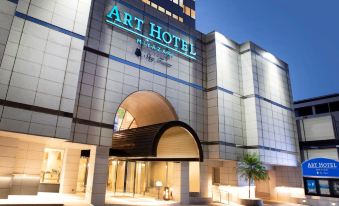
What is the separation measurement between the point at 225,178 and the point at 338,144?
23.8 meters

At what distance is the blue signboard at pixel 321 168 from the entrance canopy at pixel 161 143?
36.9 ft

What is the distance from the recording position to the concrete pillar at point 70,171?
2612 centimetres

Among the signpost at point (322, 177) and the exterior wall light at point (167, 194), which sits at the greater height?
the signpost at point (322, 177)

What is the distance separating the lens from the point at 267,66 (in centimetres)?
3803

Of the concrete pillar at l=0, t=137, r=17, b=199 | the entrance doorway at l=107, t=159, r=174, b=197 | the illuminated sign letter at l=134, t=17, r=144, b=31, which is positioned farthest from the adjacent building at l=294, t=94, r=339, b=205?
the concrete pillar at l=0, t=137, r=17, b=199

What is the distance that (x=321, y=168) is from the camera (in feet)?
43.2

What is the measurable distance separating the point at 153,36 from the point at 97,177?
Answer: 1515 cm

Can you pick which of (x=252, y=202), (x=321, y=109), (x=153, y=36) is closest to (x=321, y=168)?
(x=252, y=202)

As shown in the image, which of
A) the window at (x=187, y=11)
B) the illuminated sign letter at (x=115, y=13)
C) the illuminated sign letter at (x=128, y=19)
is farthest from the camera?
the window at (x=187, y=11)

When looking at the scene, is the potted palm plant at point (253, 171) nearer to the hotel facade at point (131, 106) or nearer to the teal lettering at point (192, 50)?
the hotel facade at point (131, 106)

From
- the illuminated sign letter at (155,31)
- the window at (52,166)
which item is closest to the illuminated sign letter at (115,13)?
the illuminated sign letter at (155,31)

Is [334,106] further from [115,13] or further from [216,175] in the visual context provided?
[115,13]

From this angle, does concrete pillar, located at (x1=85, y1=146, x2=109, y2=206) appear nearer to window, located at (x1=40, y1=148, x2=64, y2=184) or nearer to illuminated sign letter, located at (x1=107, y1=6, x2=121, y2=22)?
window, located at (x1=40, y1=148, x2=64, y2=184)

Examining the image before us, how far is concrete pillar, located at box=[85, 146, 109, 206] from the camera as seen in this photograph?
20.5 metres
